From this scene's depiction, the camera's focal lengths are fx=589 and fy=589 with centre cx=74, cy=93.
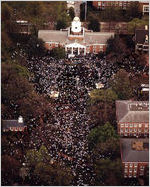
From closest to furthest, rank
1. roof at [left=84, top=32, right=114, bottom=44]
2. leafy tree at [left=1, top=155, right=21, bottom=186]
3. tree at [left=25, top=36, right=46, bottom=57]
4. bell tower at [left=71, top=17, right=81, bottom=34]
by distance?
leafy tree at [left=1, top=155, right=21, bottom=186]
tree at [left=25, top=36, right=46, bottom=57]
roof at [left=84, top=32, right=114, bottom=44]
bell tower at [left=71, top=17, right=81, bottom=34]

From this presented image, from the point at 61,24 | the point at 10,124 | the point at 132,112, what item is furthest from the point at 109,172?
the point at 61,24

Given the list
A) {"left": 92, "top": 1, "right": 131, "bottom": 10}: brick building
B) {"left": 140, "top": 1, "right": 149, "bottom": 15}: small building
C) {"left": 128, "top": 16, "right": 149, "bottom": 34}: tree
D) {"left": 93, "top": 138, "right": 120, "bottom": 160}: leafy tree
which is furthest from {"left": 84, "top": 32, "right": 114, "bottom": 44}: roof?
{"left": 93, "top": 138, "right": 120, "bottom": 160}: leafy tree

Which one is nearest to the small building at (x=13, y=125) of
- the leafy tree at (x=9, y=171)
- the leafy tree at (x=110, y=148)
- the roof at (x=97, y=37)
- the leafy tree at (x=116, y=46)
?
the leafy tree at (x=9, y=171)

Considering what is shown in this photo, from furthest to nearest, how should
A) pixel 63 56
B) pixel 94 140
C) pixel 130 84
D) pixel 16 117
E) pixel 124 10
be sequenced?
1. pixel 124 10
2. pixel 63 56
3. pixel 130 84
4. pixel 16 117
5. pixel 94 140

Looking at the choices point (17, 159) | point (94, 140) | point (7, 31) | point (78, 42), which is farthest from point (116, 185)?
point (7, 31)

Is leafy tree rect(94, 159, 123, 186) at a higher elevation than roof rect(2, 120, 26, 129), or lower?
lower

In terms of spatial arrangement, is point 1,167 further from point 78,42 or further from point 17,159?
point 78,42

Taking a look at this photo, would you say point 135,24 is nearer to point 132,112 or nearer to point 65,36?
point 65,36

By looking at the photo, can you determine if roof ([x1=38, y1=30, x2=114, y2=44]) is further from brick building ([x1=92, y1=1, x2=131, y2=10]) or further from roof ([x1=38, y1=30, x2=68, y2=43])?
brick building ([x1=92, y1=1, x2=131, y2=10])
